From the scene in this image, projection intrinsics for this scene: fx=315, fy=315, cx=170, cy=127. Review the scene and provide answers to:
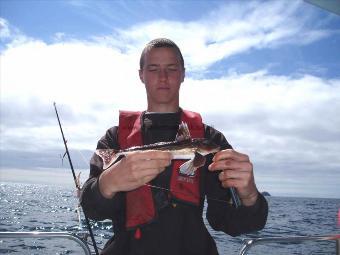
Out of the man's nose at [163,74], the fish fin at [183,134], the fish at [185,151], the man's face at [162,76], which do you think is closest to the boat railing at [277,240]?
the fish at [185,151]

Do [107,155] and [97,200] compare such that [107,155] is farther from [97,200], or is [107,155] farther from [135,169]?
[135,169]

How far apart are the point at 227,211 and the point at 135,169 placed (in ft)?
5.53

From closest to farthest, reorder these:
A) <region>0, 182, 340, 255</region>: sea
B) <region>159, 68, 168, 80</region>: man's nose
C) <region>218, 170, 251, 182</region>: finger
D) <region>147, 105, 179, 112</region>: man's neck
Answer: <region>218, 170, 251, 182</region>: finger
<region>159, 68, 168, 80</region>: man's nose
<region>147, 105, 179, 112</region>: man's neck
<region>0, 182, 340, 255</region>: sea

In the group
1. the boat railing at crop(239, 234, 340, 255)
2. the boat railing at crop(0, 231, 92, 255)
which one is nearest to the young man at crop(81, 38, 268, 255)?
the boat railing at crop(0, 231, 92, 255)

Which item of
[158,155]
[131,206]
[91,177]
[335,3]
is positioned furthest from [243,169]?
[335,3]

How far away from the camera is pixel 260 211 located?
426 centimetres

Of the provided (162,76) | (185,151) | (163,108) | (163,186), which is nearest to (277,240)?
(163,186)

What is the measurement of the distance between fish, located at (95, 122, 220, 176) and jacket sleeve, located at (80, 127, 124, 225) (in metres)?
0.25

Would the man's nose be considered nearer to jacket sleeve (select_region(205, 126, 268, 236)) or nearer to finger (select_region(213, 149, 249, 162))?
jacket sleeve (select_region(205, 126, 268, 236))

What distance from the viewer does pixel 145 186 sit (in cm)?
458

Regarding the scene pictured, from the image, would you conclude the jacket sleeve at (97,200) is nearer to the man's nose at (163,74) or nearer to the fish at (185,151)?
the fish at (185,151)

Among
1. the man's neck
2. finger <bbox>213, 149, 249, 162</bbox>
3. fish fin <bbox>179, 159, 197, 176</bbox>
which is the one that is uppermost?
the man's neck

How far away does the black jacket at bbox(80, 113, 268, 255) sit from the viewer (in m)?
4.09

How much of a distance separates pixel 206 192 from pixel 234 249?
83.8 ft
